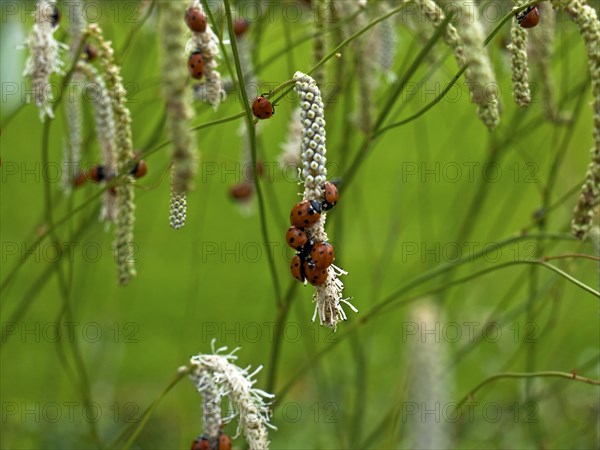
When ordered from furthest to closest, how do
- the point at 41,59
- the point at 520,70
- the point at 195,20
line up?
the point at 41,59 < the point at 195,20 < the point at 520,70

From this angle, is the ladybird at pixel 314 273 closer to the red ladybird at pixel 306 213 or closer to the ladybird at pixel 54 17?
the red ladybird at pixel 306 213

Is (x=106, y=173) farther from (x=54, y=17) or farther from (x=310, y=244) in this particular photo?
(x=310, y=244)

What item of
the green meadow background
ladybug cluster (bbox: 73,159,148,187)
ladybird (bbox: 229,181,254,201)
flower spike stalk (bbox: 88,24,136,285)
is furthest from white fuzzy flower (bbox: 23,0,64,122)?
ladybird (bbox: 229,181,254,201)

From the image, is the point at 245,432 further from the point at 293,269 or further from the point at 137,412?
the point at 137,412

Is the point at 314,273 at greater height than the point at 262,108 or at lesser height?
lesser

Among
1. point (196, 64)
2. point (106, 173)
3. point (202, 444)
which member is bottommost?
point (202, 444)

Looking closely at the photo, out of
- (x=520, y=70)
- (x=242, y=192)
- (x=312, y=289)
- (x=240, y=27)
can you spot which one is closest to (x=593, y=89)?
(x=520, y=70)

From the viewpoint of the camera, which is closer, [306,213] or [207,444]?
[306,213]
